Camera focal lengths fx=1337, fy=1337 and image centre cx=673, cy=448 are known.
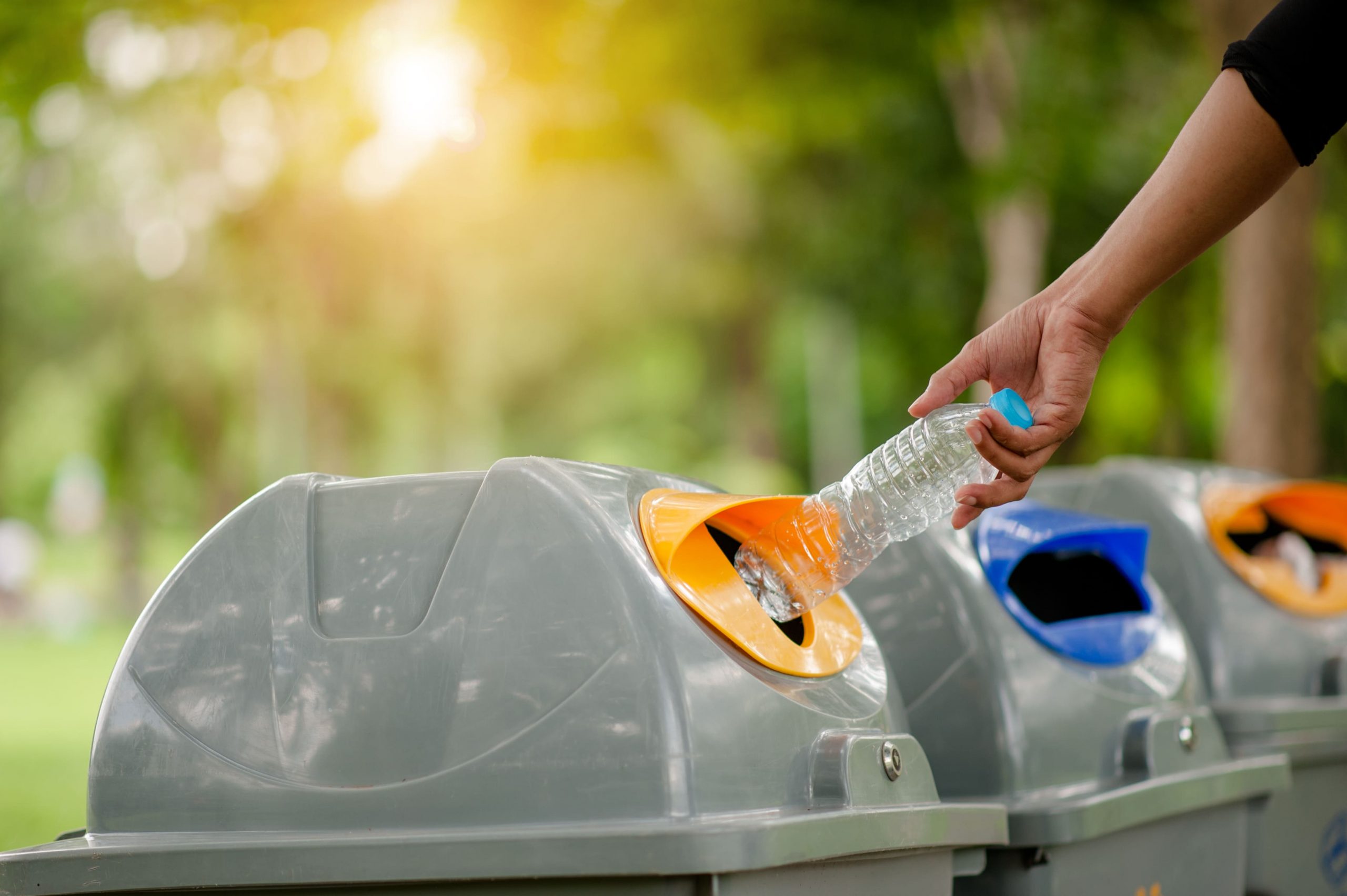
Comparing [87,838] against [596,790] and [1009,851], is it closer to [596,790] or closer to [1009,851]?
[596,790]

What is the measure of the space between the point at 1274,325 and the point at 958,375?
13.5ft

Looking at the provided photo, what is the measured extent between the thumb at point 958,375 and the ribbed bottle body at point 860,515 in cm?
2

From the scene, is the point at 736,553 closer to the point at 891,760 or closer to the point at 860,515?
the point at 860,515

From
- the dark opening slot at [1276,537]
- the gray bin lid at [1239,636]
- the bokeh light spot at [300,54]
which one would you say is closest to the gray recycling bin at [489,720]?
the gray bin lid at [1239,636]

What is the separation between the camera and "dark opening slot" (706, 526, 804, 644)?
196 centimetres

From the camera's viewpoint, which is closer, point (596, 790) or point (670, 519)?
point (596, 790)

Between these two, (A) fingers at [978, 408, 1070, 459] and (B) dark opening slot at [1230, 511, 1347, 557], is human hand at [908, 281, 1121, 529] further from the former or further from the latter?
(B) dark opening slot at [1230, 511, 1347, 557]

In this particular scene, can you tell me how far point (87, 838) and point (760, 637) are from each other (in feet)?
3.01

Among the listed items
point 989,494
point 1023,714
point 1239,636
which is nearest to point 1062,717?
point 1023,714

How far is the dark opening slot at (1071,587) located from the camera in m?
2.67

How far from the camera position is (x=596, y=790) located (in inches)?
61.1

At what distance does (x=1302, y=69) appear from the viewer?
1.68 meters

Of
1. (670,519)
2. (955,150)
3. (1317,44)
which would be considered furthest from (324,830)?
(955,150)

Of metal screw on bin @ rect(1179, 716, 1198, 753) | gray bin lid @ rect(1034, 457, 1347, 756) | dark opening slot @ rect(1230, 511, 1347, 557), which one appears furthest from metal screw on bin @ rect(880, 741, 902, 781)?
dark opening slot @ rect(1230, 511, 1347, 557)
